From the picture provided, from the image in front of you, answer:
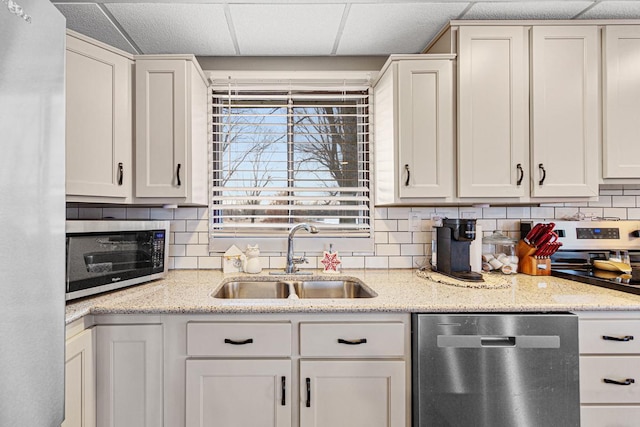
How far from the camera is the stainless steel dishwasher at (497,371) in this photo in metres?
1.39

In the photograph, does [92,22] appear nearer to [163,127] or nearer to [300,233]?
[163,127]

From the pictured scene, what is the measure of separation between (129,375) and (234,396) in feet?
1.40

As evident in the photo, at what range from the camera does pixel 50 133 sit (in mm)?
801

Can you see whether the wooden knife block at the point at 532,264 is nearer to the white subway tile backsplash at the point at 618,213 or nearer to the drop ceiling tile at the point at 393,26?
the white subway tile backsplash at the point at 618,213

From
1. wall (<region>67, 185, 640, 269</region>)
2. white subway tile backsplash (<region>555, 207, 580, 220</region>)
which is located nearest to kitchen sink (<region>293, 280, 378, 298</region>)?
wall (<region>67, 185, 640, 269</region>)

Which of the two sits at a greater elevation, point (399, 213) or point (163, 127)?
point (163, 127)

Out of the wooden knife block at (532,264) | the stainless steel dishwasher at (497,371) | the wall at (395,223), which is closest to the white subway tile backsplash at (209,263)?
the wall at (395,223)

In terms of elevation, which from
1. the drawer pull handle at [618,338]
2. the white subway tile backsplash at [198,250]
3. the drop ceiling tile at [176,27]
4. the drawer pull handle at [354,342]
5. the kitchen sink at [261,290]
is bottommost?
the drawer pull handle at [354,342]

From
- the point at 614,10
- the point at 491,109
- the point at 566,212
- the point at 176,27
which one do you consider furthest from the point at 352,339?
the point at 614,10

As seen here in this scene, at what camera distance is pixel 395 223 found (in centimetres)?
224

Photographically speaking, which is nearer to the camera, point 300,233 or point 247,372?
point 247,372

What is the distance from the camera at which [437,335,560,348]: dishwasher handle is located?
1.40 m

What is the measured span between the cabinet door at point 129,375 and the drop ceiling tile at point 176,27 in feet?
4.81

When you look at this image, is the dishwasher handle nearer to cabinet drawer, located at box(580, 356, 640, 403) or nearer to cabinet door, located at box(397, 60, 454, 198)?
cabinet drawer, located at box(580, 356, 640, 403)
